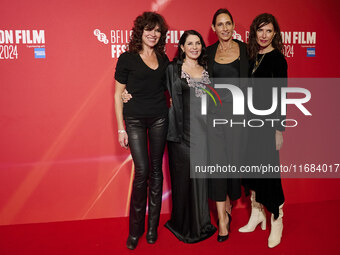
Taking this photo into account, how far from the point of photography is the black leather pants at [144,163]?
233 cm

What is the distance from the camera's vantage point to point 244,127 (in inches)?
95.6

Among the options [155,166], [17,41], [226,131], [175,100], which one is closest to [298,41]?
[226,131]

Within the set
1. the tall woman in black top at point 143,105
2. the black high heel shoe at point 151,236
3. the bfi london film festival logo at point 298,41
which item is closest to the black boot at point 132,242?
the tall woman in black top at point 143,105

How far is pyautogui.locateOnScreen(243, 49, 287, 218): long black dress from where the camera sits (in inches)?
89.8

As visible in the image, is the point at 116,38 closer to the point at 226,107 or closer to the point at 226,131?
the point at 226,107

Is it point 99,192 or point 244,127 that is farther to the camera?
point 99,192

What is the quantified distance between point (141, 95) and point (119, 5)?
0.97 m

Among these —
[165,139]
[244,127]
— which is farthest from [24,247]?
[244,127]

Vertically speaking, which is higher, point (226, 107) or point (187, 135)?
point (226, 107)

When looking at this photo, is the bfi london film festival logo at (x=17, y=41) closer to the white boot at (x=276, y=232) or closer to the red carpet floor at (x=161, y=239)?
the red carpet floor at (x=161, y=239)

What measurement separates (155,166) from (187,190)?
33 centimetres

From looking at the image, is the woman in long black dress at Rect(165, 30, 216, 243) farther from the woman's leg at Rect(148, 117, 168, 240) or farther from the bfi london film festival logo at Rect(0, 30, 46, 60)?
the bfi london film festival logo at Rect(0, 30, 46, 60)

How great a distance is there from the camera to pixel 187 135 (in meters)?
2.40

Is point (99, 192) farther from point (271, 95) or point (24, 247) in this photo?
point (271, 95)
